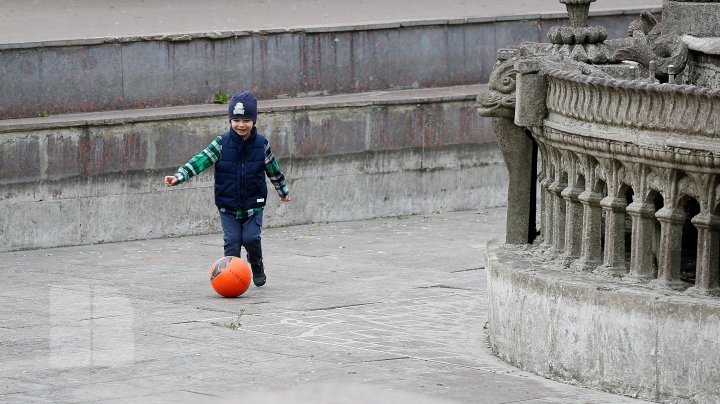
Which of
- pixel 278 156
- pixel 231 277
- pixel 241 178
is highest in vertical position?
pixel 241 178

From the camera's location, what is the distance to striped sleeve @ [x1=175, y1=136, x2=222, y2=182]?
39.7 feet

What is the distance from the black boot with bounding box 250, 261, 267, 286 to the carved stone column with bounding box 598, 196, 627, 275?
3.85 metres

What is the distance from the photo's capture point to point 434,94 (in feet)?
54.9

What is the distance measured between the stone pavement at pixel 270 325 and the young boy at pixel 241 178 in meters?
0.37

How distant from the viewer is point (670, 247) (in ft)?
28.2

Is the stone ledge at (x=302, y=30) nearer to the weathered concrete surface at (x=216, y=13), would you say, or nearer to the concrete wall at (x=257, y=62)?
the concrete wall at (x=257, y=62)

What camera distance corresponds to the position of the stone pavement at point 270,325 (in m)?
8.94

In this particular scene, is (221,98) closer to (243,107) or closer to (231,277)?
(243,107)

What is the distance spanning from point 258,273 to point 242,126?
111 cm

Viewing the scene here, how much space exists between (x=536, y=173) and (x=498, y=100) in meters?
0.62

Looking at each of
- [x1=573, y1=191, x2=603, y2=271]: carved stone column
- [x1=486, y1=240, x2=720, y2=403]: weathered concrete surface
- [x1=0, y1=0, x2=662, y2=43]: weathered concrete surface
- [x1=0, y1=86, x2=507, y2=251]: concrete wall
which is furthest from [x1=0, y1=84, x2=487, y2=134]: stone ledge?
[x1=573, y1=191, x2=603, y2=271]: carved stone column

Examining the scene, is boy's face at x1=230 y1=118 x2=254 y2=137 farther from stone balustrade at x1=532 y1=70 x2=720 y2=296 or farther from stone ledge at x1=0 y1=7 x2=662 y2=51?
stone ledge at x1=0 y1=7 x2=662 y2=51

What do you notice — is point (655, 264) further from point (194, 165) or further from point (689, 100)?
point (194, 165)

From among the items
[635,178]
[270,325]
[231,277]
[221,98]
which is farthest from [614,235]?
[221,98]
